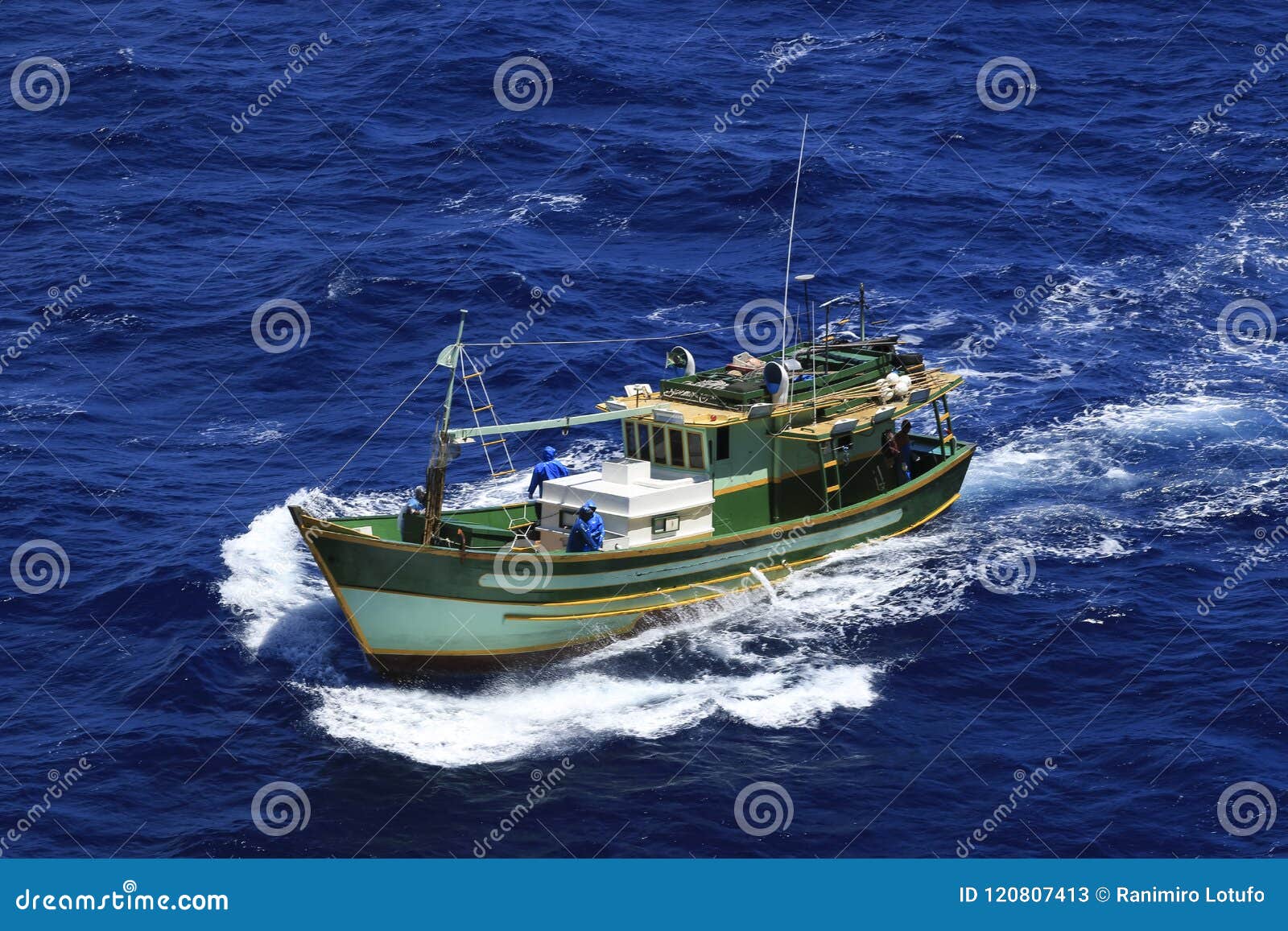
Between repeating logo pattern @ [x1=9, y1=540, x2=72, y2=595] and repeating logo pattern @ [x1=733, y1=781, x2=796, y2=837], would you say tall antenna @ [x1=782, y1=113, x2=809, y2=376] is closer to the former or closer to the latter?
repeating logo pattern @ [x1=733, y1=781, x2=796, y2=837]

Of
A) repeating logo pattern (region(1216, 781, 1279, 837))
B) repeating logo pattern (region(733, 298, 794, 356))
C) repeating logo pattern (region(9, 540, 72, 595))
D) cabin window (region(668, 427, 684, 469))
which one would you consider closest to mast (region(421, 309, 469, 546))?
cabin window (region(668, 427, 684, 469))

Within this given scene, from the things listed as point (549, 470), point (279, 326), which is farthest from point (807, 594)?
point (279, 326)

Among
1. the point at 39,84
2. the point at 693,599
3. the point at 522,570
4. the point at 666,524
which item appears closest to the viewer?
the point at 522,570

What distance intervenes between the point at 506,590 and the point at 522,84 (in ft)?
167

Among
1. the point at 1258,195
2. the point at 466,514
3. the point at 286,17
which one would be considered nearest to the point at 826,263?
the point at 1258,195

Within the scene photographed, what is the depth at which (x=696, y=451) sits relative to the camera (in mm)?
49719

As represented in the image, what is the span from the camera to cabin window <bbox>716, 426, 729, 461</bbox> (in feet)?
163

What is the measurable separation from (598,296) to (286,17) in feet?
132

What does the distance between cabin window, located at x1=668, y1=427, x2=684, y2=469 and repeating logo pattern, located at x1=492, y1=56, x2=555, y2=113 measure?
3925 cm

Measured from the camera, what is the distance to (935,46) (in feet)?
299

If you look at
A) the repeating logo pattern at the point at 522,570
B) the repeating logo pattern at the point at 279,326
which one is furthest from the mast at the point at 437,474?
the repeating logo pattern at the point at 279,326

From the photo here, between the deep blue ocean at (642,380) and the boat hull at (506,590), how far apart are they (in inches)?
40.5

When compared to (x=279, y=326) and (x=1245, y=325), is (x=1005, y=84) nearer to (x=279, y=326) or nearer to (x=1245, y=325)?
(x=1245, y=325)

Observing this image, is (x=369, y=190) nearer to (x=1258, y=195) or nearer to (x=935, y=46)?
(x=935, y=46)
